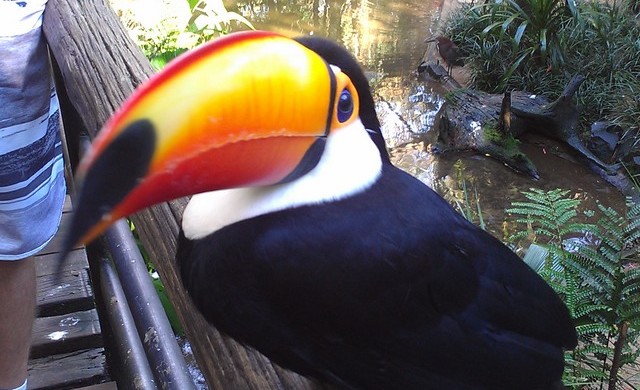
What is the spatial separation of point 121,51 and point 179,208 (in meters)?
0.47

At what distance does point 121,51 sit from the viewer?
1632 millimetres

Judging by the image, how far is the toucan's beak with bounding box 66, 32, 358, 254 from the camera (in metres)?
0.74

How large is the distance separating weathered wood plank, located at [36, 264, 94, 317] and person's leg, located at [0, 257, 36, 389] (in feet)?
1.39

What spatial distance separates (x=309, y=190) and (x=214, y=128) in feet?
0.95

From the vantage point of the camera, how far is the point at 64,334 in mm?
2092

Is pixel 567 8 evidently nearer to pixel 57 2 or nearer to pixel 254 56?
pixel 57 2

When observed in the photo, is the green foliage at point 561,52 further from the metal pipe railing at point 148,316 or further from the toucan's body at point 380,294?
the metal pipe railing at point 148,316

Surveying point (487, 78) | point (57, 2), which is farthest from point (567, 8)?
point (57, 2)

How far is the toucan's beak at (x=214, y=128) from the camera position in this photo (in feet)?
2.43

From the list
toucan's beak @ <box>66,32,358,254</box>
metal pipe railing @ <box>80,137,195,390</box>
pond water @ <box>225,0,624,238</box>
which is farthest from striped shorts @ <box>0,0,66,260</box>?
pond water @ <box>225,0,624,238</box>

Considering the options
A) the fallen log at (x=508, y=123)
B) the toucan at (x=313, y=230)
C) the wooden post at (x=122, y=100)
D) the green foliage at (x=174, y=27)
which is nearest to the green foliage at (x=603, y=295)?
the toucan at (x=313, y=230)

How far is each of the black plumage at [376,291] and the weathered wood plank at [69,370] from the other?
988 mm

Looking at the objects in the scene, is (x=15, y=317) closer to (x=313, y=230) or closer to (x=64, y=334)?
(x=64, y=334)

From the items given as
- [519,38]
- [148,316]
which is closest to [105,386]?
[148,316]
